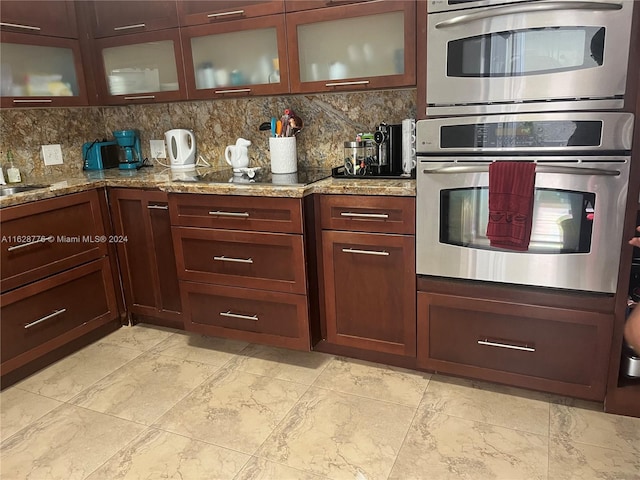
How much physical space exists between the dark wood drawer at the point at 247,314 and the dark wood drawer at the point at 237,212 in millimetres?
307

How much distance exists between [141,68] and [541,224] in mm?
2198

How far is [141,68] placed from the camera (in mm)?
2768

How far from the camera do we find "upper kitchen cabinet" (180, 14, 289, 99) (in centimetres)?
236

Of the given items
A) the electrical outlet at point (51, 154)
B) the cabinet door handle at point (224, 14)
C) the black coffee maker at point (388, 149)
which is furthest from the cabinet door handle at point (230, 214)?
the electrical outlet at point (51, 154)

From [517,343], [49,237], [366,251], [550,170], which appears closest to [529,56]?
[550,170]

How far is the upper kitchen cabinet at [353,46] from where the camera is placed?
6.92 feet

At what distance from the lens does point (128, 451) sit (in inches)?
72.2

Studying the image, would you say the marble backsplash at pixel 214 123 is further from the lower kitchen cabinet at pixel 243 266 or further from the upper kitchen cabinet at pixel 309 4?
the lower kitchen cabinet at pixel 243 266

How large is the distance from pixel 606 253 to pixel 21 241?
238 centimetres

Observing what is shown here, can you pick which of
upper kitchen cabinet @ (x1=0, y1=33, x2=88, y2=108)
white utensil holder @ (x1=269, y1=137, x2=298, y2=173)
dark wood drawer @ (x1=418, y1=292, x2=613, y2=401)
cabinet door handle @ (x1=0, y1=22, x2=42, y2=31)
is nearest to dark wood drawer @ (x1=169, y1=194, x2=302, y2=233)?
white utensil holder @ (x1=269, y1=137, x2=298, y2=173)

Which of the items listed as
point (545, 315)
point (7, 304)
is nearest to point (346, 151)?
point (545, 315)

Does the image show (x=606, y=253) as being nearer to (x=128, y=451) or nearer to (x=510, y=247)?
(x=510, y=247)

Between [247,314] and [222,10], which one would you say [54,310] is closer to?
[247,314]

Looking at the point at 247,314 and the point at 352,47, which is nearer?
the point at 352,47
